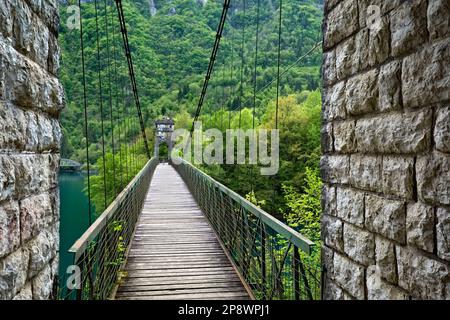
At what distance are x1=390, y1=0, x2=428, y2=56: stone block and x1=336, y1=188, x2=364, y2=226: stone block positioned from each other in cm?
52

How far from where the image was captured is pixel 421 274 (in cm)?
111

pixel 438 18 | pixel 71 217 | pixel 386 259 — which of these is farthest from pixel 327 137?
pixel 71 217

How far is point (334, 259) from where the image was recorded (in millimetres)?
1629

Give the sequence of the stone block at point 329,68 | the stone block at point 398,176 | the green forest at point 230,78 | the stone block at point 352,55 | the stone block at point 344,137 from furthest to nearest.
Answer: the green forest at point 230,78 < the stone block at point 329,68 < the stone block at point 344,137 < the stone block at point 352,55 < the stone block at point 398,176

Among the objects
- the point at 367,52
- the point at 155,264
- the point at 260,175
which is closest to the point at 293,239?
the point at 367,52

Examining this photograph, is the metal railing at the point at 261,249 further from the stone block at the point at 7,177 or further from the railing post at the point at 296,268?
the stone block at the point at 7,177

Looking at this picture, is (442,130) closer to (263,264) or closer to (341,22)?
(341,22)

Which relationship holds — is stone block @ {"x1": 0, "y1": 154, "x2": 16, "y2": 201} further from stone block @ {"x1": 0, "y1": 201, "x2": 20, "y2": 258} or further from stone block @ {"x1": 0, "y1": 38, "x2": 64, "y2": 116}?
stone block @ {"x1": 0, "y1": 38, "x2": 64, "y2": 116}

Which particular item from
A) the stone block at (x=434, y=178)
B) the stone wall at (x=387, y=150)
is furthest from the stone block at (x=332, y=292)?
the stone block at (x=434, y=178)

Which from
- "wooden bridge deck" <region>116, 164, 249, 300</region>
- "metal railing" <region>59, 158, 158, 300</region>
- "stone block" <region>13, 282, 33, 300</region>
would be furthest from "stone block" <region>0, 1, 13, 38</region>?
"wooden bridge deck" <region>116, 164, 249, 300</region>

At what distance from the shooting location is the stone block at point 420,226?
1.07 meters

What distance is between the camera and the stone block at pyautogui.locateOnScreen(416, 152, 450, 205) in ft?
3.35

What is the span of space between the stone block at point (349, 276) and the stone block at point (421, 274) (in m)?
0.22

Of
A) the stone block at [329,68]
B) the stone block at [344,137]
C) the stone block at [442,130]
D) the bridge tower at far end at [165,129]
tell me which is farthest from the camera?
the bridge tower at far end at [165,129]
